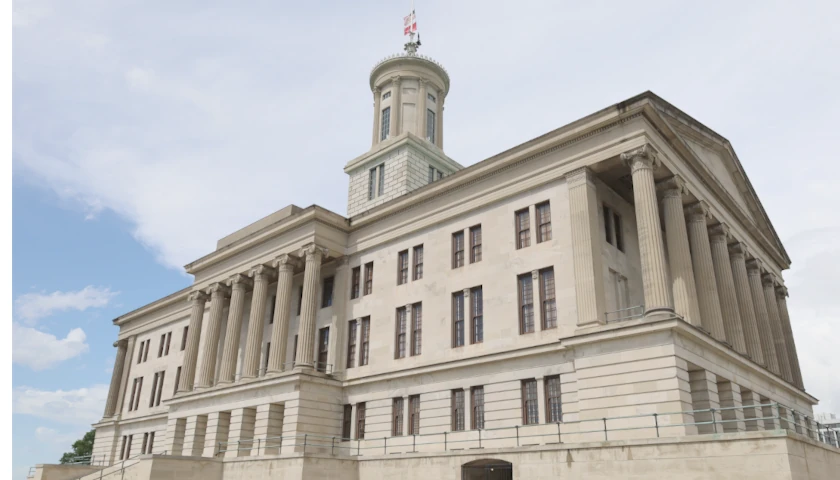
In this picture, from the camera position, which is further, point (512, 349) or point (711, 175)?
point (711, 175)

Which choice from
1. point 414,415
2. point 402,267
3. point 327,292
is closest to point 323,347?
point 327,292

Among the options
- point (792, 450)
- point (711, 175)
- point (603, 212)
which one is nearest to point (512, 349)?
point (603, 212)

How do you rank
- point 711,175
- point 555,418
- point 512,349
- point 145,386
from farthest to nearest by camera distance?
point 145,386 < point 711,175 < point 512,349 < point 555,418

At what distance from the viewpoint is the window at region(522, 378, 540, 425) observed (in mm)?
28266

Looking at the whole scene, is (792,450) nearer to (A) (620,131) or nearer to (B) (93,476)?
(A) (620,131)

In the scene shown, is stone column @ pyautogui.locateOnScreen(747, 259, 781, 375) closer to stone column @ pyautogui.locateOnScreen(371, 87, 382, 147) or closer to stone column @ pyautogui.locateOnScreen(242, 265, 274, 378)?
stone column @ pyautogui.locateOnScreen(371, 87, 382, 147)

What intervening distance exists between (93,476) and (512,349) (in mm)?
25828

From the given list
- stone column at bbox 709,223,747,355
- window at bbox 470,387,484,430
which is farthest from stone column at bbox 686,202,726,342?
window at bbox 470,387,484,430

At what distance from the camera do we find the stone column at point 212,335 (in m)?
43.7

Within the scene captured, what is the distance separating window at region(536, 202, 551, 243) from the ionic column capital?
179 inches

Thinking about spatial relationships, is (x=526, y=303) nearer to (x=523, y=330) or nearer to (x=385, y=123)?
(x=523, y=330)

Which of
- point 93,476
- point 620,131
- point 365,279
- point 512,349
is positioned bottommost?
point 93,476

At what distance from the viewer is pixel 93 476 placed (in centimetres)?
3684

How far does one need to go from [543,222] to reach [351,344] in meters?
14.6
